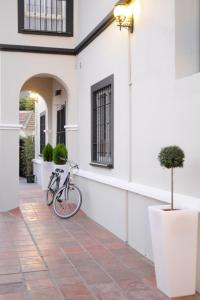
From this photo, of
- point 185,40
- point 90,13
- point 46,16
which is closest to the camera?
point 185,40

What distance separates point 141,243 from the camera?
19.2ft

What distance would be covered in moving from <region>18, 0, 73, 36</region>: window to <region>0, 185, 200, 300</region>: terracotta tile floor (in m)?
4.51

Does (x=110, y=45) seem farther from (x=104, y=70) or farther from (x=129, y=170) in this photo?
(x=129, y=170)

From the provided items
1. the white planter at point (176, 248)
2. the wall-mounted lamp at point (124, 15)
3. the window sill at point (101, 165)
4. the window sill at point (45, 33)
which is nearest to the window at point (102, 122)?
the window sill at point (101, 165)

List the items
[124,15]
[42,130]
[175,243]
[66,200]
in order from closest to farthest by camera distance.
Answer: [175,243] < [124,15] < [66,200] < [42,130]

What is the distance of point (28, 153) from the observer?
1719 centimetres

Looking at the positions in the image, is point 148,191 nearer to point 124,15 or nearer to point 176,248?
point 176,248

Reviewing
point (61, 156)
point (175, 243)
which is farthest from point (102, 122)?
point (175, 243)

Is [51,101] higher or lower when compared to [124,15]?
lower

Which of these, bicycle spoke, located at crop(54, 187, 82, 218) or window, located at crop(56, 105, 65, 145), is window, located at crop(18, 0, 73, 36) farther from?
bicycle spoke, located at crop(54, 187, 82, 218)

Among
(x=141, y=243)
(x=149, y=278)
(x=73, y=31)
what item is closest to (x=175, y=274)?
(x=149, y=278)

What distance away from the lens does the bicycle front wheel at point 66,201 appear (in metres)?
8.70

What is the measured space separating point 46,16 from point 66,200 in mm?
4442

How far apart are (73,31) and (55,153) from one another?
2876 millimetres
